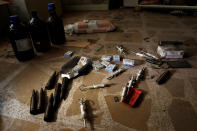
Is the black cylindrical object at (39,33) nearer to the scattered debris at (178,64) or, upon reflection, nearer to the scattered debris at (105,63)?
the scattered debris at (105,63)

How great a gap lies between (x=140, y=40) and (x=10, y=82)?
1.35 metres

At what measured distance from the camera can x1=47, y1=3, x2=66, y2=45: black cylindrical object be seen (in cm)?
A: 138

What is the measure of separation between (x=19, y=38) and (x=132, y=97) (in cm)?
102

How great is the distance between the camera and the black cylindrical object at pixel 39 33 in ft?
4.17

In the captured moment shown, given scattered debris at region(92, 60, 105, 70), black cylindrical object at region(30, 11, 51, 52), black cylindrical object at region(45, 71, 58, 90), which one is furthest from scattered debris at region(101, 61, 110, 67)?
black cylindrical object at region(30, 11, 51, 52)

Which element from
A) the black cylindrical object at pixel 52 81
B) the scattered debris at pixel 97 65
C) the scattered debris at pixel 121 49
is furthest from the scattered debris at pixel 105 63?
the black cylindrical object at pixel 52 81

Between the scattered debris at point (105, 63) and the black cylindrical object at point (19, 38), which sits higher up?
the black cylindrical object at point (19, 38)

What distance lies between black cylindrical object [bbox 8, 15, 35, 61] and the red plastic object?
96 cm

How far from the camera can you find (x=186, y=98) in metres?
0.84

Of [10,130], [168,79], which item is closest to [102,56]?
[168,79]

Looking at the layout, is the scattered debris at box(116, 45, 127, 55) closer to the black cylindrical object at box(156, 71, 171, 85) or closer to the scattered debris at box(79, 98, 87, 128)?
the black cylindrical object at box(156, 71, 171, 85)

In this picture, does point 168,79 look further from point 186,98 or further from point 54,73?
point 54,73

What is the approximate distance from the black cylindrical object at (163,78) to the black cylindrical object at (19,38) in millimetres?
1109

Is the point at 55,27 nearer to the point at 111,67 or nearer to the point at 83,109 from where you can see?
the point at 111,67
